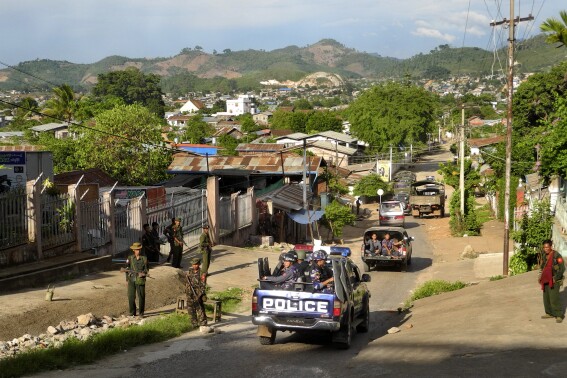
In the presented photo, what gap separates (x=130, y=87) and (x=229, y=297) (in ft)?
525

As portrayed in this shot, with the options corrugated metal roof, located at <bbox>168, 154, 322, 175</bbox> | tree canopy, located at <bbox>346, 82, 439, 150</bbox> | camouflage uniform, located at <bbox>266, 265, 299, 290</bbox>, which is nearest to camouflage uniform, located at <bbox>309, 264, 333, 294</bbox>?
camouflage uniform, located at <bbox>266, 265, 299, 290</bbox>

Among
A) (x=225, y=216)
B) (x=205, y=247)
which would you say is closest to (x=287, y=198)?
(x=225, y=216)

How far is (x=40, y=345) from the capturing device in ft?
42.9

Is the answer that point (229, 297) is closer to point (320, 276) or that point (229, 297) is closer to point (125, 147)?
point (320, 276)

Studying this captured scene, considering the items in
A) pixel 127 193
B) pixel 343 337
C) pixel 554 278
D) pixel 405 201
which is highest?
pixel 127 193

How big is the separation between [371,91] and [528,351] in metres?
91.2

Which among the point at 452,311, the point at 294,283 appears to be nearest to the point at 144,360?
the point at 294,283

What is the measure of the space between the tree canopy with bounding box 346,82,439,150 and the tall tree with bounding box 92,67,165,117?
80.3m

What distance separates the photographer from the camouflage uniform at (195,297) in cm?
1495

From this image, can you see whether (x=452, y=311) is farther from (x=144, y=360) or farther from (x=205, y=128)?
(x=205, y=128)

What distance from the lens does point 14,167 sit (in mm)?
24219

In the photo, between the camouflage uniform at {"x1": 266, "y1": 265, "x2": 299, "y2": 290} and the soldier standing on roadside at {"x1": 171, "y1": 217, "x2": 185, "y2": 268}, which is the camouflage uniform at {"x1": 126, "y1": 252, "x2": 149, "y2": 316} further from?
the soldier standing on roadside at {"x1": 171, "y1": 217, "x2": 185, "y2": 268}

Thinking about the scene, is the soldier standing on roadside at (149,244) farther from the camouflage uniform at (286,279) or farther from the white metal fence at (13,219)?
the camouflage uniform at (286,279)

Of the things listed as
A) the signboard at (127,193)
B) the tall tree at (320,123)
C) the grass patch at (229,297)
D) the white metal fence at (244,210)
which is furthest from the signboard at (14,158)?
the tall tree at (320,123)
